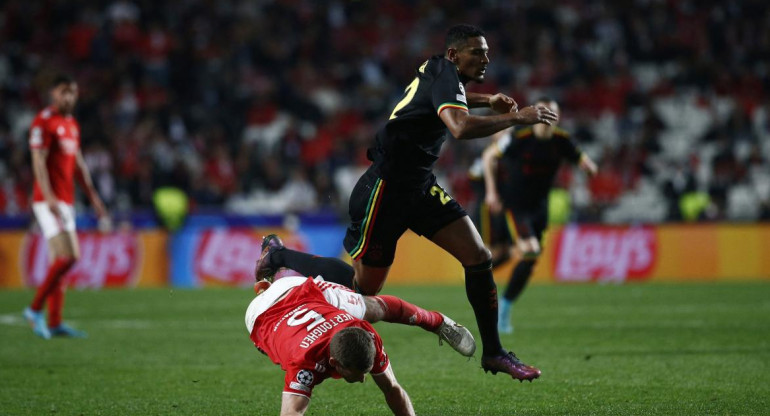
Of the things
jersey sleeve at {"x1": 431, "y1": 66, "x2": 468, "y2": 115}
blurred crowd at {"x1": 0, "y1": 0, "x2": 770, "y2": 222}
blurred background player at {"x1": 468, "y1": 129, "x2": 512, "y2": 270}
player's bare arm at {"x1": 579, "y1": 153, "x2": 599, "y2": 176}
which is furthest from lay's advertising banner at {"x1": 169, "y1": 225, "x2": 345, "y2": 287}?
jersey sleeve at {"x1": 431, "y1": 66, "x2": 468, "y2": 115}

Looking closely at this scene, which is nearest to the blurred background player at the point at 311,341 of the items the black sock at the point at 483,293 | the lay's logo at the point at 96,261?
the black sock at the point at 483,293

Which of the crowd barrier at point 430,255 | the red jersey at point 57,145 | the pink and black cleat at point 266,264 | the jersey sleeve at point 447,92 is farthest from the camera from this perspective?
the crowd barrier at point 430,255

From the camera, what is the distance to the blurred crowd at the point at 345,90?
1956 cm

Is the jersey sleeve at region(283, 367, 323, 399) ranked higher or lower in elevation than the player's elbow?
lower

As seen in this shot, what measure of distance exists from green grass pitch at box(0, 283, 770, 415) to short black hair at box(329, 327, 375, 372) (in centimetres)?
131

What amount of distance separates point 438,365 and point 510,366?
74.0 inches

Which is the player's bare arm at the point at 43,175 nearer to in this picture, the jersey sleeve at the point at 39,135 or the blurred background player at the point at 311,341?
the jersey sleeve at the point at 39,135

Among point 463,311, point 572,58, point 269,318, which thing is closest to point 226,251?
point 463,311

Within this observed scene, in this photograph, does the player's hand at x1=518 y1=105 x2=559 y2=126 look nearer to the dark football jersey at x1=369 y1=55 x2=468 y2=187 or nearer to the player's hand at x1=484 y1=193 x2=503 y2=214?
the dark football jersey at x1=369 y1=55 x2=468 y2=187

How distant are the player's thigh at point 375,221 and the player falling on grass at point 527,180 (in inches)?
163

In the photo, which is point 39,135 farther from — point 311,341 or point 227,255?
point 227,255

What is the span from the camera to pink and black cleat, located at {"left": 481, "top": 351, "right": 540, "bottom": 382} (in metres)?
5.95

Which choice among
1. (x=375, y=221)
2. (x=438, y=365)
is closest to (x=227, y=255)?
(x=438, y=365)

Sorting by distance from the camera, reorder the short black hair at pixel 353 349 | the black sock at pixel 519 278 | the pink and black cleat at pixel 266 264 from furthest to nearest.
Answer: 1. the black sock at pixel 519 278
2. the pink and black cleat at pixel 266 264
3. the short black hair at pixel 353 349
